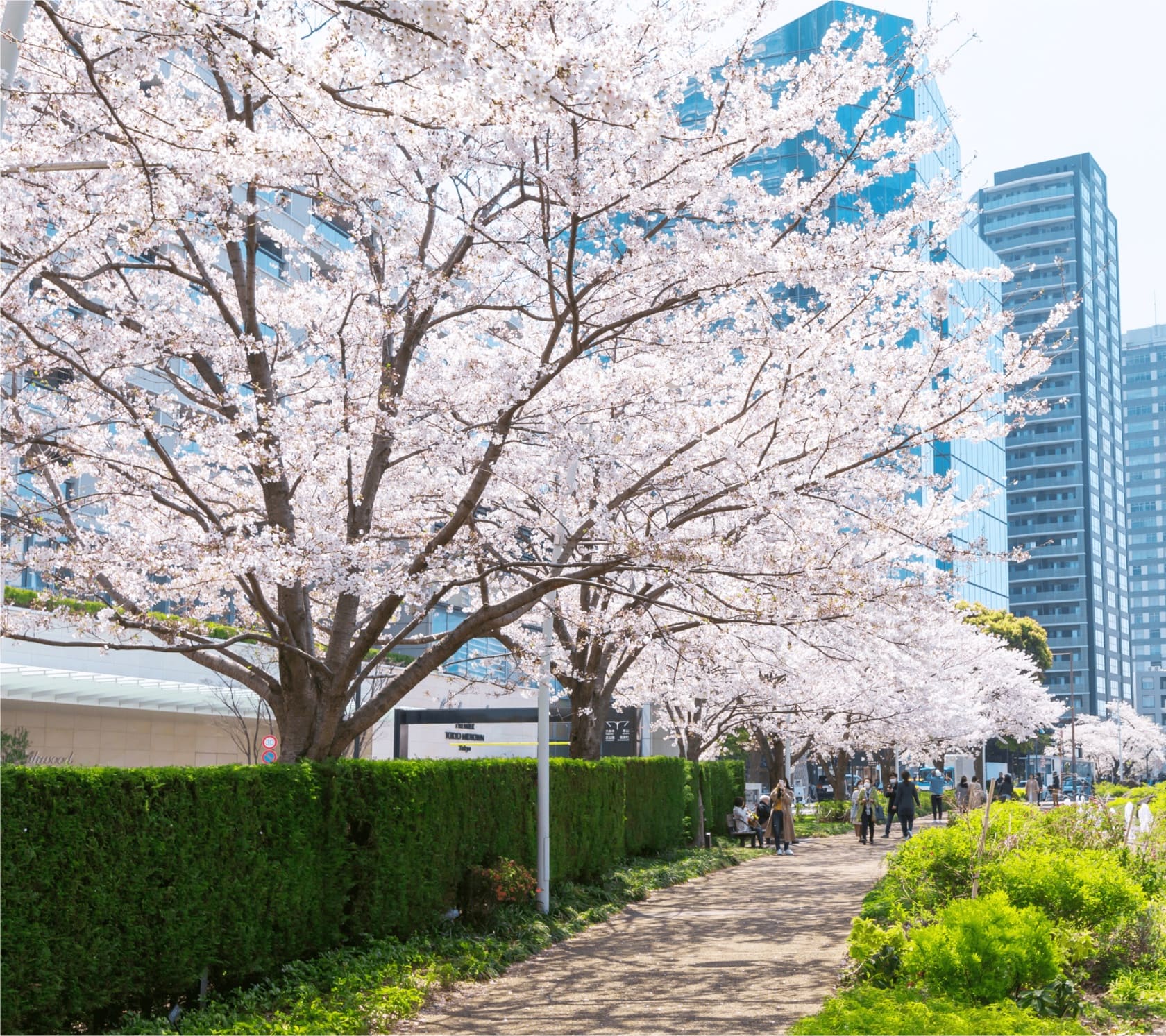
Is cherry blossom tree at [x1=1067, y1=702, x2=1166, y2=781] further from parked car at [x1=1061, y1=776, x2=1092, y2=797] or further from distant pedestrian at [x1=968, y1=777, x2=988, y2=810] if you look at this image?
distant pedestrian at [x1=968, y1=777, x2=988, y2=810]

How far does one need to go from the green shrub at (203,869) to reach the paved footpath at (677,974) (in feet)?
4.15

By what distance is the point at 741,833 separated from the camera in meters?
27.5

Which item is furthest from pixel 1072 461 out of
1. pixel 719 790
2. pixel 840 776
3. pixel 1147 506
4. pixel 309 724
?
pixel 309 724

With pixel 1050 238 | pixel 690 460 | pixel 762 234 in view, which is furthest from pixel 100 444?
pixel 1050 238

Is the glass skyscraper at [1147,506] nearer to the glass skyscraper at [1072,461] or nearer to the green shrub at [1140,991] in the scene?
the glass skyscraper at [1072,461]

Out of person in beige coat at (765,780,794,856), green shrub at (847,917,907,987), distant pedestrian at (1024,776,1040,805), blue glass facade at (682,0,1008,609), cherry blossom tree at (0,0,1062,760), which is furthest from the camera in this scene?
distant pedestrian at (1024,776,1040,805)

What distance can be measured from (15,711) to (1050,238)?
5383 inches

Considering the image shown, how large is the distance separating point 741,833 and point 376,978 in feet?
63.8

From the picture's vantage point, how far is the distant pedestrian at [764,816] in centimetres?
2791

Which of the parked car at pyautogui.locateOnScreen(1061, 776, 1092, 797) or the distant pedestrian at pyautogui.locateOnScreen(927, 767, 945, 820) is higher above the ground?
the distant pedestrian at pyautogui.locateOnScreen(927, 767, 945, 820)

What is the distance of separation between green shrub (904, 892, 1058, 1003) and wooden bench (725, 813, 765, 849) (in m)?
20.2

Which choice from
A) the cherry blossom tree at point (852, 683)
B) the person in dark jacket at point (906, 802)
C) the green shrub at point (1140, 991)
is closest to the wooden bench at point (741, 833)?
the cherry blossom tree at point (852, 683)

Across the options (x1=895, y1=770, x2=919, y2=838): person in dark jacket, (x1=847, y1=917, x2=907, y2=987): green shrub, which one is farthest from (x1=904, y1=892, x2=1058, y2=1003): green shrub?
(x1=895, y1=770, x2=919, y2=838): person in dark jacket

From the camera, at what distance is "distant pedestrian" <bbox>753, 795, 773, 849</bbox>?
2791cm
